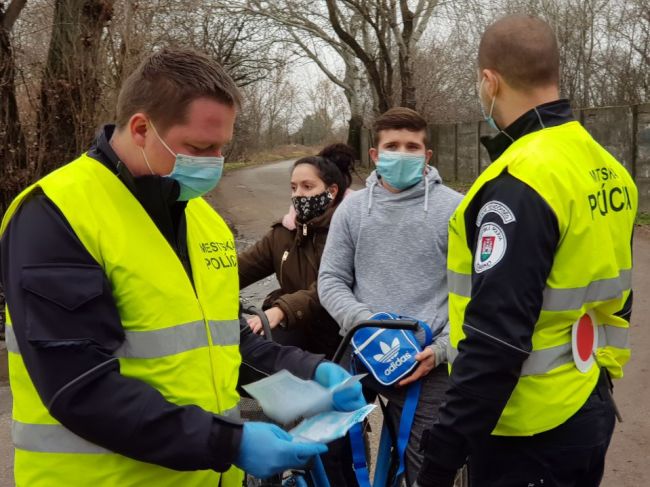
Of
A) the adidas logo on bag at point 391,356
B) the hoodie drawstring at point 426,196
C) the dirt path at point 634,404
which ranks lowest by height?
the dirt path at point 634,404

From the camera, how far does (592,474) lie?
7.08ft

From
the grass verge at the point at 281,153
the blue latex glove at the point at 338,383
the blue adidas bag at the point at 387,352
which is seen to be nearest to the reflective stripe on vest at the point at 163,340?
the blue latex glove at the point at 338,383

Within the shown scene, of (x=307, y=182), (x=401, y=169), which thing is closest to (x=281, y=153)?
(x=307, y=182)

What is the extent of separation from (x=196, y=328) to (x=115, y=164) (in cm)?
48

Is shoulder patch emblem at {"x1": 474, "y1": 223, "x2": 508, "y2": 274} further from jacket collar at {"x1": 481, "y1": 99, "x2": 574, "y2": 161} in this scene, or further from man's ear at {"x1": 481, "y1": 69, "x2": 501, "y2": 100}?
man's ear at {"x1": 481, "y1": 69, "x2": 501, "y2": 100}

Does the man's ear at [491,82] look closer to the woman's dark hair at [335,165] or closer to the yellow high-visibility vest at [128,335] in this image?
the yellow high-visibility vest at [128,335]

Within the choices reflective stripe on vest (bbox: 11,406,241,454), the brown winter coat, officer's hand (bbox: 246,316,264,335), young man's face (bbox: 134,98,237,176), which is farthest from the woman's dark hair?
reflective stripe on vest (bbox: 11,406,241,454)

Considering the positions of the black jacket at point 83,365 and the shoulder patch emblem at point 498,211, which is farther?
the shoulder patch emblem at point 498,211

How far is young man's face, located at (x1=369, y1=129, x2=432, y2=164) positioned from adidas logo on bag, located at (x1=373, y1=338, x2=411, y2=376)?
91 centimetres

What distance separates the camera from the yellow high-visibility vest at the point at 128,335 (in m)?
1.66

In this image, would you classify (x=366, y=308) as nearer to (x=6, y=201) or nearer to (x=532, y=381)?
(x=532, y=381)

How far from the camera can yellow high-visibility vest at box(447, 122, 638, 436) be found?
191 cm

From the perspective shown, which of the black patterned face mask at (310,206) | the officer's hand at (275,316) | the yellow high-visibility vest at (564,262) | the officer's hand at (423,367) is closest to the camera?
the yellow high-visibility vest at (564,262)

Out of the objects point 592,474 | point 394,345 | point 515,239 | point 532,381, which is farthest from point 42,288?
point 592,474
